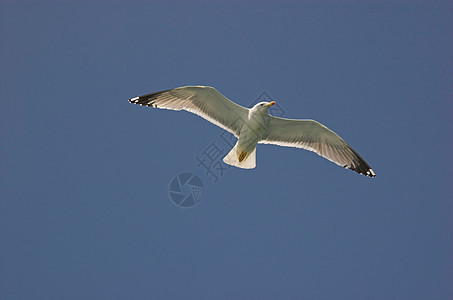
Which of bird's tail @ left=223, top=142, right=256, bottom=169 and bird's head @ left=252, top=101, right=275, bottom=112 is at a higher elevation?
bird's head @ left=252, top=101, right=275, bottom=112

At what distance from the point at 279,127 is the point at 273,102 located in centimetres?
64

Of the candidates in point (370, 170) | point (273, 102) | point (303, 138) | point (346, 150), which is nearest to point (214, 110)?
point (273, 102)

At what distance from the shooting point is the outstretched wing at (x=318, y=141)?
643cm

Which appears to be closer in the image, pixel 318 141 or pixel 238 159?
pixel 238 159

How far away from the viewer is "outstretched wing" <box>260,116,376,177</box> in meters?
6.43

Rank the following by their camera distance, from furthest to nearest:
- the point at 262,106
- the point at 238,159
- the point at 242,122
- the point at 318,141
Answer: the point at 318,141 < the point at 242,122 < the point at 238,159 < the point at 262,106

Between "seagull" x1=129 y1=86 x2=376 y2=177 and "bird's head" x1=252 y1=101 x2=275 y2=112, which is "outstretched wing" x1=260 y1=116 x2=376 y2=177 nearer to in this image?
"seagull" x1=129 y1=86 x2=376 y2=177

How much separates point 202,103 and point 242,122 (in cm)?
63

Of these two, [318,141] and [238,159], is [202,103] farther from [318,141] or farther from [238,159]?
[318,141]

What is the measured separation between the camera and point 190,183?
682 cm

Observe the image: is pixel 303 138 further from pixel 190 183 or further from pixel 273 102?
pixel 190 183

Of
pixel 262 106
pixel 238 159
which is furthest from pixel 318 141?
pixel 238 159

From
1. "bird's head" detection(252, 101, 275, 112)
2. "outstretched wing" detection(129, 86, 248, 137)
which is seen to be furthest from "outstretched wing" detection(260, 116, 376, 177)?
"outstretched wing" detection(129, 86, 248, 137)

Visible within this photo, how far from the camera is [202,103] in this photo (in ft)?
20.7
